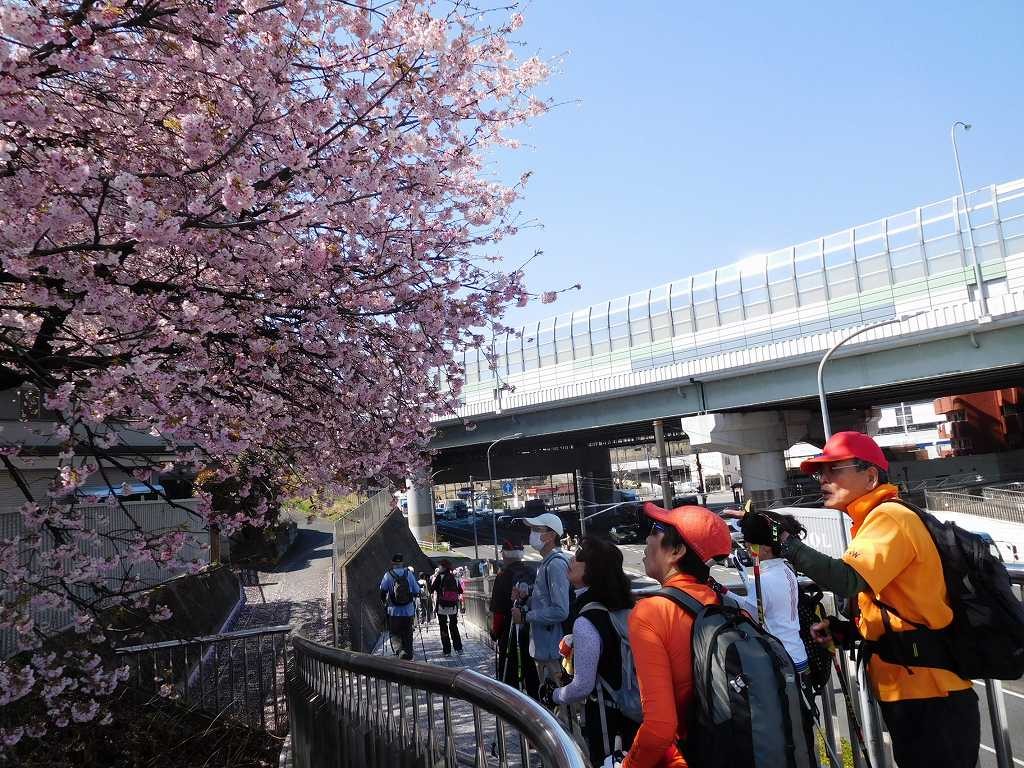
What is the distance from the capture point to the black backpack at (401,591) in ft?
39.1

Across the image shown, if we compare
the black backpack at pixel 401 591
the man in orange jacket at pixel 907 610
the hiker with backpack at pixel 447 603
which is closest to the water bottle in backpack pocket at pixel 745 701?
the man in orange jacket at pixel 907 610

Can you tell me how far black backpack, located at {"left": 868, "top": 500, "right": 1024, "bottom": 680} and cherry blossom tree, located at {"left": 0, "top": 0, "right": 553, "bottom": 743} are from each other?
4.26 meters

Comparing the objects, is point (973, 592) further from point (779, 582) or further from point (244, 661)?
point (244, 661)

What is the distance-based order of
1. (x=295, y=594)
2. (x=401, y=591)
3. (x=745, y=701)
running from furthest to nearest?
(x=295, y=594) < (x=401, y=591) < (x=745, y=701)

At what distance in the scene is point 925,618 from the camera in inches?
115

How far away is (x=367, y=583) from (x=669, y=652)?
2000 cm

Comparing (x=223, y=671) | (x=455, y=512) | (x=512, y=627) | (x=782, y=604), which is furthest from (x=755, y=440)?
(x=455, y=512)

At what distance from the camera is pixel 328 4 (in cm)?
577

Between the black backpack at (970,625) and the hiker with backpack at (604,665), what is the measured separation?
1374 mm

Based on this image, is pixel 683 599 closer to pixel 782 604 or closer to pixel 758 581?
pixel 758 581

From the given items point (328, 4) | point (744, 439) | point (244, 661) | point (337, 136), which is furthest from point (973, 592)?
point (744, 439)

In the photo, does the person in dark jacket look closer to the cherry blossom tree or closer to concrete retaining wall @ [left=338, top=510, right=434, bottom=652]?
the cherry blossom tree

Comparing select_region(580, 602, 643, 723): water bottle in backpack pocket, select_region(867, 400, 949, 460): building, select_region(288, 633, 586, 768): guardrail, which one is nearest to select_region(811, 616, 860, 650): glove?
select_region(580, 602, 643, 723): water bottle in backpack pocket

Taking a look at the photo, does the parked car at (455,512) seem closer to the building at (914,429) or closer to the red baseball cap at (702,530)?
the building at (914,429)
